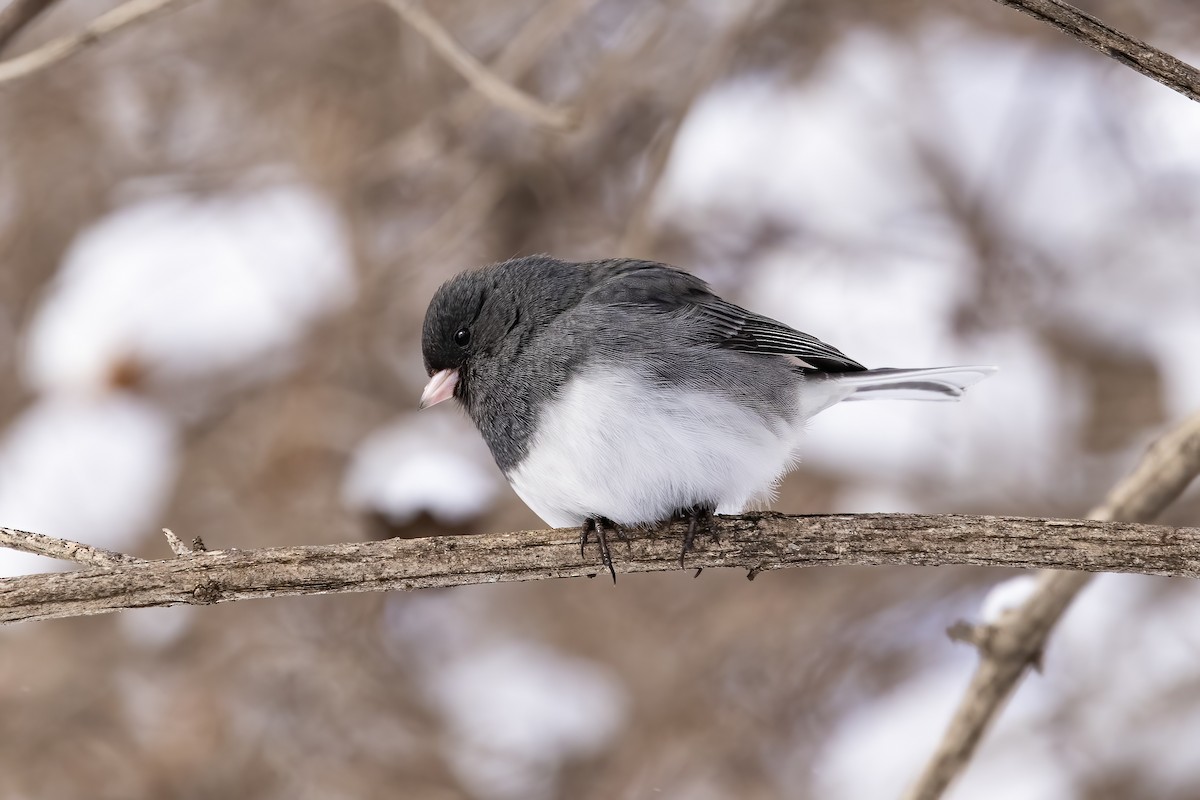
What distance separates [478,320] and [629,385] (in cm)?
44

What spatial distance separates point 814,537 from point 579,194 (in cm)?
184

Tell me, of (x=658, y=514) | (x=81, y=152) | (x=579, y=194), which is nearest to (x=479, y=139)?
(x=579, y=194)

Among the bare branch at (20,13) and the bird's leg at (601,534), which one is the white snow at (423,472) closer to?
the bird's leg at (601,534)

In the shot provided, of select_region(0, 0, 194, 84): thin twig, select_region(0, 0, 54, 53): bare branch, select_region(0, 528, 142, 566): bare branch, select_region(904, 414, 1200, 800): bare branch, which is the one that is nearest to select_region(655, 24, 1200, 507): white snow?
select_region(904, 414, 1200, 800): bare branch

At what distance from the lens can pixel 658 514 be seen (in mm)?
2053

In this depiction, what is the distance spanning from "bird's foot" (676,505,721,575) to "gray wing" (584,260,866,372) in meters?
0.38

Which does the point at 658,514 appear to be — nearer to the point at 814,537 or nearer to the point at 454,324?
the point at 814,537

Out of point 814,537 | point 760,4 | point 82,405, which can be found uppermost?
point 760,4

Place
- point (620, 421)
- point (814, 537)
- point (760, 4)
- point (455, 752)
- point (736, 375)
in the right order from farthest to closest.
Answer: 1. point (455, 752)
2. point (760, 4)
3. point (736, 375)
4. point (620, 421)
5. point (814, 537)

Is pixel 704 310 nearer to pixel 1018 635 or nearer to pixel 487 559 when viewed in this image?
pixel 487 559

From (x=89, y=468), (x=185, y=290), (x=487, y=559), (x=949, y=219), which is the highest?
(x=185, y=290)

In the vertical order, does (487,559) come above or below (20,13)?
below

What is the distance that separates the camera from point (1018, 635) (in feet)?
7.01

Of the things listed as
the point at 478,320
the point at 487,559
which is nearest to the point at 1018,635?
the point at 487,559
